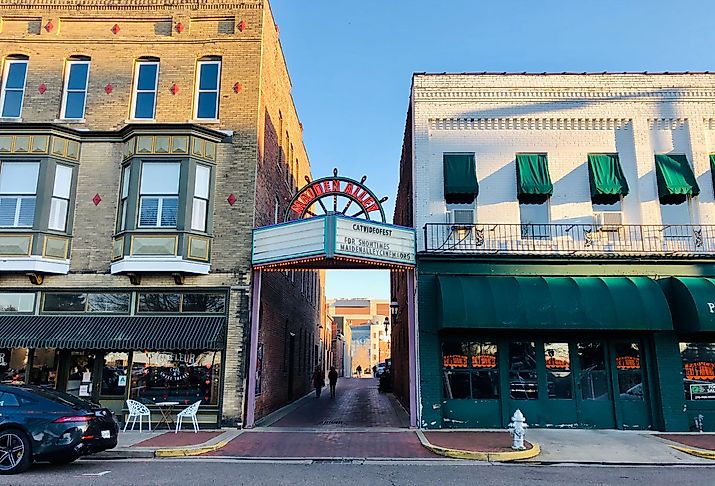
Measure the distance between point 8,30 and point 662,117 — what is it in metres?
20.7

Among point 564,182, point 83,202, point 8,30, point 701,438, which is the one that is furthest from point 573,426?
point 8,30

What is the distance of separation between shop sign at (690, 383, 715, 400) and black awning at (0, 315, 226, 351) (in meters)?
12.9

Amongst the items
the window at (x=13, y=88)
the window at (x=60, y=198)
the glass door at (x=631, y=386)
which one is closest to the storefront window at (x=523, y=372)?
the glass door at (x=631, y=386)

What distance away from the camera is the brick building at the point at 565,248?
1450 centimetres

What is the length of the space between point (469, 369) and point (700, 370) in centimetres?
633

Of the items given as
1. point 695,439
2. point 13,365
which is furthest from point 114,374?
point 695,439

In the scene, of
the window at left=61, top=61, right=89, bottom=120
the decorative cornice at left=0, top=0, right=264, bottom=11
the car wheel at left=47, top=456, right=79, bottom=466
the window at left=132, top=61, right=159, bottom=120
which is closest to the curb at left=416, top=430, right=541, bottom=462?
the car wheel at left=47, top=456, right=79, bottom=466

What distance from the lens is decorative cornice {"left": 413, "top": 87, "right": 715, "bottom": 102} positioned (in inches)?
651

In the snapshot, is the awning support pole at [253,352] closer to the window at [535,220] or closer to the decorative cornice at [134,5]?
the window at [535,220]

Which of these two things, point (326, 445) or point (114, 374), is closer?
point (326, 445)

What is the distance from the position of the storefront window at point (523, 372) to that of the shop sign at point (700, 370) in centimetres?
414

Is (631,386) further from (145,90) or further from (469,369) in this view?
(145,90)

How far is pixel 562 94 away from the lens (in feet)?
54.4

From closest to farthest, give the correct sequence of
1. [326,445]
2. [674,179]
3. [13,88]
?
[326,445] < [674,179] < [13,88]
